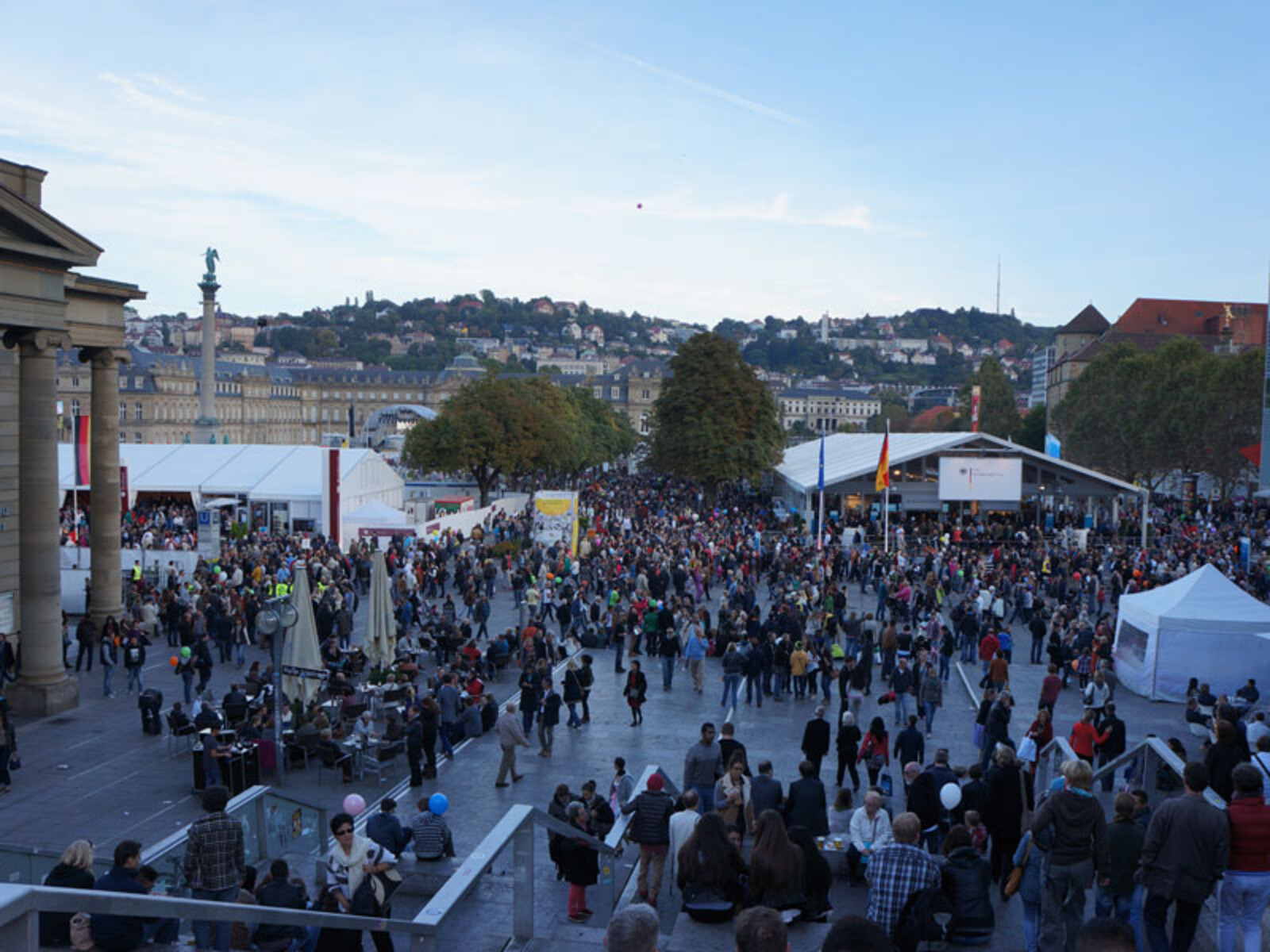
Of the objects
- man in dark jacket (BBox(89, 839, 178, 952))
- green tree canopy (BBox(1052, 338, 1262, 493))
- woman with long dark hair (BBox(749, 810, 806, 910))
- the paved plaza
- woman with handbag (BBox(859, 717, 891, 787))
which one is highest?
green tree canopy (BBox(1052, 338, 1262, 493))

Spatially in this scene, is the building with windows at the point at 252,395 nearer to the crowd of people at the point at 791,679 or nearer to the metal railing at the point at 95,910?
the crowd of people at the point at 791,679

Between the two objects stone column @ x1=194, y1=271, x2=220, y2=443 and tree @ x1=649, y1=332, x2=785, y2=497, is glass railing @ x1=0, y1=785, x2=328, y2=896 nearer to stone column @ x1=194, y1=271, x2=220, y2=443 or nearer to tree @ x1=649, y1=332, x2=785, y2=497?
tree @ x1=649, y1=332, x2=785, y2=497

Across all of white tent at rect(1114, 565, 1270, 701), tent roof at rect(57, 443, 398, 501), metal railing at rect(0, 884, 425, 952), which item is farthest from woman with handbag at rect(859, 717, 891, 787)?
tent roof at rect(57, 443, 398, 501)

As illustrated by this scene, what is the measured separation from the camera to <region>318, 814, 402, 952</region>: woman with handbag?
6.26 meters

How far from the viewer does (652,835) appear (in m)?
8.41

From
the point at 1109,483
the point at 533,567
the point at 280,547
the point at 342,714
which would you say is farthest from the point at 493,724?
the point at 1109,483

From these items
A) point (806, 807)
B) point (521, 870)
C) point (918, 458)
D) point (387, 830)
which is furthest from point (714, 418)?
point (521, 870)

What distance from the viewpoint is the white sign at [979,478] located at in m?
43.2

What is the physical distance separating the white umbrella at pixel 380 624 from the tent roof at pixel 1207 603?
43.0ft

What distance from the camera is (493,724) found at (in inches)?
672

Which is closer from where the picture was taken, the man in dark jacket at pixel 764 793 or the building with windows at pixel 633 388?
the man in dark jacket at pixel 764 793

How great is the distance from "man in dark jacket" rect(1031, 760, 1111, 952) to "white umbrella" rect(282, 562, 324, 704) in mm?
11568

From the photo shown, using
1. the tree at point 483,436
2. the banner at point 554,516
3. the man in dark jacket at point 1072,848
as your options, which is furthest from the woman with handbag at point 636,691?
the tree at point 483,436

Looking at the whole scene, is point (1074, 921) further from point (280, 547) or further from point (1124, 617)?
point (280, 547)
